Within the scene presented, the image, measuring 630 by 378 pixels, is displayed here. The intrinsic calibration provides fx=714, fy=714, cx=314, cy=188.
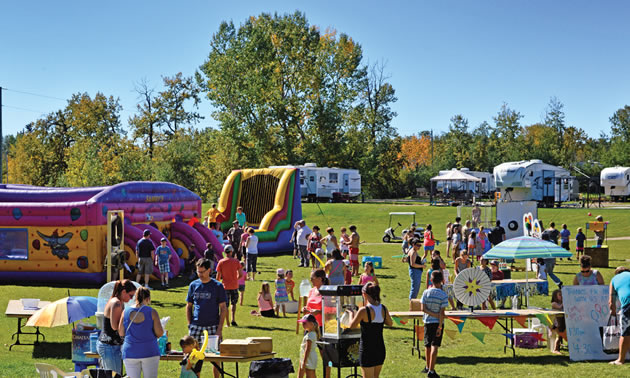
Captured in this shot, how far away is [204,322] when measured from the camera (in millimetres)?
8594

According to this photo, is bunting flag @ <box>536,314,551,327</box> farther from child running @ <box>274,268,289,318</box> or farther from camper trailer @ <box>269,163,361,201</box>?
camper trailer @ <box>269,163,361,201</box>

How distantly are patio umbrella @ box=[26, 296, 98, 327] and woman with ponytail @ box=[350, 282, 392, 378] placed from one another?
13.0ft

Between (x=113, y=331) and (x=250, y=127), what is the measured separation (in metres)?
46.1

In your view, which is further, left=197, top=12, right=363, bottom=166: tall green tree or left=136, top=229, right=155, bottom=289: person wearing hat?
left=197, top=12, right=363, bottom=166: tall green tree

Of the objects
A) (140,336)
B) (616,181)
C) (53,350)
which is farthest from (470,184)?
(140,336)

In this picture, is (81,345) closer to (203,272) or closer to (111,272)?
(203,272)

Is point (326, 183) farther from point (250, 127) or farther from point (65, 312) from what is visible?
point (65, 312)

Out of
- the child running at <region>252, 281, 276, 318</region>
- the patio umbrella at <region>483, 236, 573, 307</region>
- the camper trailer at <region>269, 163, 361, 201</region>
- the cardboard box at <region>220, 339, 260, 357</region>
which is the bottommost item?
the child running at <region>252, 281, 276, 318</region>

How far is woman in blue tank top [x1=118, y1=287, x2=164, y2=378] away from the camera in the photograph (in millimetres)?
7258

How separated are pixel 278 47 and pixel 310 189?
456 inches

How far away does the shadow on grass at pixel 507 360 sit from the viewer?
420 inches

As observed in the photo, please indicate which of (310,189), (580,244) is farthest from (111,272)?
(310,189)

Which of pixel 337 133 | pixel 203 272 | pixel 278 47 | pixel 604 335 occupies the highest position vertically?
pixel 278 47

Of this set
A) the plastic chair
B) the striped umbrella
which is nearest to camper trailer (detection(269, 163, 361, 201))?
the striped umbrella
